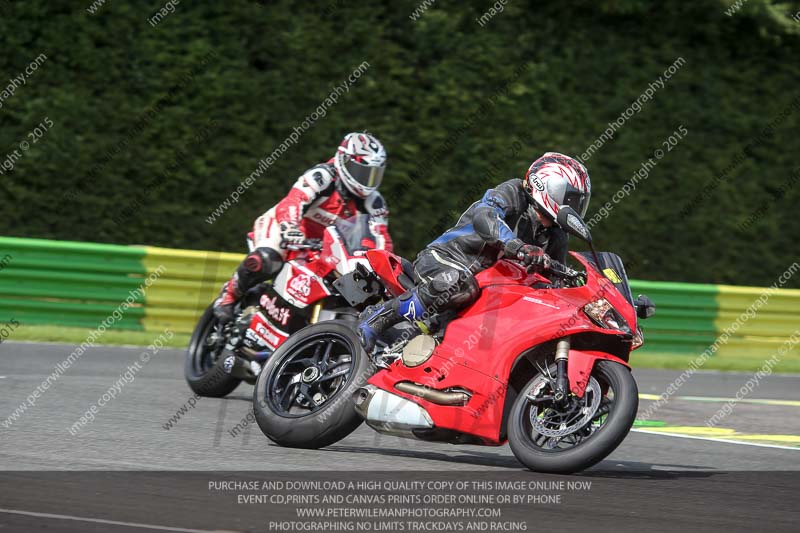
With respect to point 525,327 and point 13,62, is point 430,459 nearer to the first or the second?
point 525,327

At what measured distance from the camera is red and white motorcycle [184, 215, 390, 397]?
30.4 feet

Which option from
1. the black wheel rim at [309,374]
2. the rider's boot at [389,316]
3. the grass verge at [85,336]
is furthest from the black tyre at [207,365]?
the grass verge at [85,336]

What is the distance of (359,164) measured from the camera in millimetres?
10305

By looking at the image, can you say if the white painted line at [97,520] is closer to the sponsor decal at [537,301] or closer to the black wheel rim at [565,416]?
the black wheel rim at [565,416]

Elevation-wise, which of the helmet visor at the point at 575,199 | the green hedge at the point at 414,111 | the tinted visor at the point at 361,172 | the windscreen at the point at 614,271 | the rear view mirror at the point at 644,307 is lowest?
the green hedge at the point at 414,111

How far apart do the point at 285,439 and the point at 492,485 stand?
1.58 meters

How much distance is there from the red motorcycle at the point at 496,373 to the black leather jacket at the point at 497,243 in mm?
179

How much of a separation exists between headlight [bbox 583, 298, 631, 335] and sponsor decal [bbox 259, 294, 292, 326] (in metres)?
3.30

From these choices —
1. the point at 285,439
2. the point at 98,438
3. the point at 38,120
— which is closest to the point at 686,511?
the point at 285,439

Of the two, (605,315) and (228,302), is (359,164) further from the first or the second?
(605,315)

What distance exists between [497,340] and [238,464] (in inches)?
61.4

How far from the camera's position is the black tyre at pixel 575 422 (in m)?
6.70

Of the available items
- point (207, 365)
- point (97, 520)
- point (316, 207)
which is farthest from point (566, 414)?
point (207, 365)

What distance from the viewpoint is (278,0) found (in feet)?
53.5
